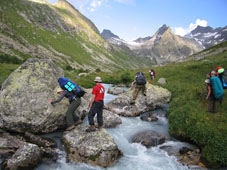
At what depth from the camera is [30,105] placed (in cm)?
1239

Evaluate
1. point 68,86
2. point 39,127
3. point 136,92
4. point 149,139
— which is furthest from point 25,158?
point 136,92

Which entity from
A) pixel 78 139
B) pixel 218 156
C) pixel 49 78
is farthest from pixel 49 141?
pixel 218 156

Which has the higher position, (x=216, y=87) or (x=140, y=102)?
(x=216, y=87)

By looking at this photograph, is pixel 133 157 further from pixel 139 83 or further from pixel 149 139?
pixel 139 83

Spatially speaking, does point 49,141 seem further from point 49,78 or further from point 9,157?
point 49,78

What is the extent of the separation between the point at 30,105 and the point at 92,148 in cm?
610

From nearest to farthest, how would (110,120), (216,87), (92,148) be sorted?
1. (92,148)
2. (216,87)
3. (110,120)

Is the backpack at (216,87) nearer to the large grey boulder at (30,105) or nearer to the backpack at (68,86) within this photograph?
the backpack at (68,86)

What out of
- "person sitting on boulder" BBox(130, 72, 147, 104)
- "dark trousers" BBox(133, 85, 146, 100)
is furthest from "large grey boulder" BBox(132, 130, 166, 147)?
"dark trousers" BBox(133, 85, 146, 100)

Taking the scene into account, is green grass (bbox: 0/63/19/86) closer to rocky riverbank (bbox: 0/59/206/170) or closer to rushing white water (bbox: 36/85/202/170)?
rocky riverbank (bbox: 0/59/206/170)

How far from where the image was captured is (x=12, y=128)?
12.0 metres

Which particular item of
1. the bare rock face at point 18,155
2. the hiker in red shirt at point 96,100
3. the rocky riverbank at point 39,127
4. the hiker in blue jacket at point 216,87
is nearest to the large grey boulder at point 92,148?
the rocky riverbank at point 39,127

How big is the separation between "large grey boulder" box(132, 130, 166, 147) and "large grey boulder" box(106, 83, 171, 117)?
5291 mm

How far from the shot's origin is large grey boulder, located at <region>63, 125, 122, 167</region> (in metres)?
9.84
